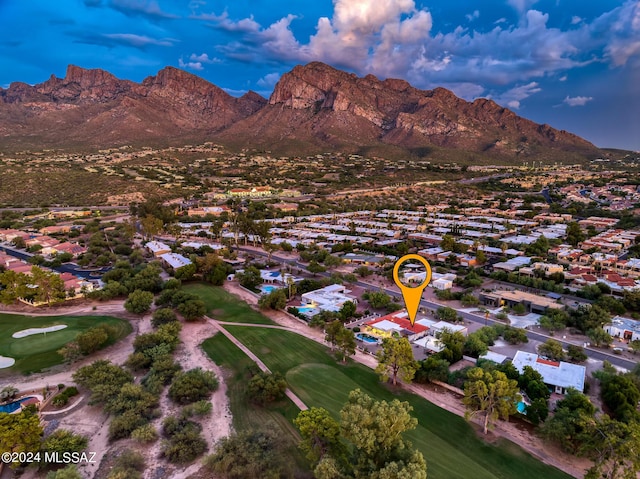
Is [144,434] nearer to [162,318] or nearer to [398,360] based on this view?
[398,360]

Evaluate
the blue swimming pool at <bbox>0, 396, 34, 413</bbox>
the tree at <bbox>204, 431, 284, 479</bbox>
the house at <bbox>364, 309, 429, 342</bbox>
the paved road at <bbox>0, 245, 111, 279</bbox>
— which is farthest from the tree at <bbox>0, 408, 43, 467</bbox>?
the paved road at <bbox>0, 245, 111, 279</bbox>

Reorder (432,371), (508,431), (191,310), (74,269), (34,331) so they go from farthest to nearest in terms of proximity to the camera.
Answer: (74,269)
(191,310)
(34,331)
(432,371)
(508,431)

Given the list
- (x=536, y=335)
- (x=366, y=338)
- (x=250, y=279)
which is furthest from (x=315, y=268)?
(x=536, y=335)

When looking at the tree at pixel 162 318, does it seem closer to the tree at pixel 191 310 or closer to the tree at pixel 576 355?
the tree at pixel 191 310

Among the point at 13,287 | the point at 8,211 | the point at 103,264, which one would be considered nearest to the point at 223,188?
the point at 8,211

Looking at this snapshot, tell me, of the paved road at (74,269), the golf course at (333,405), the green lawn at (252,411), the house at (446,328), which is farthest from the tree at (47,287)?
the house at (446,328)

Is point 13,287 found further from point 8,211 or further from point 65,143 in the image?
point 65,143
